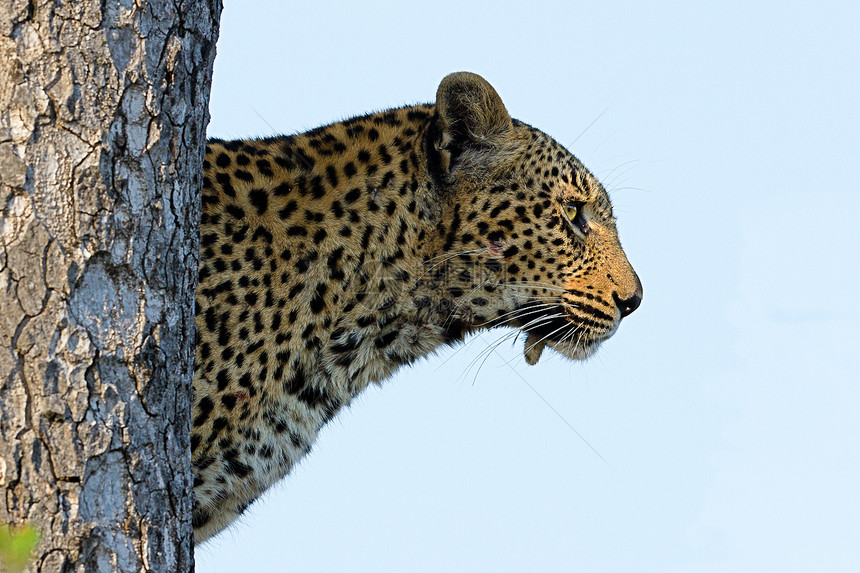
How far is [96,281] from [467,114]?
10.5 feet

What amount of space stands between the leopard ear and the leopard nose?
117 centimetres

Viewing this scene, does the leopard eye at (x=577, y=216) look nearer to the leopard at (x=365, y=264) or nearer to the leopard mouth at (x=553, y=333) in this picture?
the leopard at (x=365, y=264)

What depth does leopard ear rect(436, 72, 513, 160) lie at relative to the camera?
18.4 feet

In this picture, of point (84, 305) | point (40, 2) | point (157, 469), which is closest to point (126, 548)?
point (157, 469)

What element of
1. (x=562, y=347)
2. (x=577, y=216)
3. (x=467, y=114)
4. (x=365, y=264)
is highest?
(x=467, y=114)

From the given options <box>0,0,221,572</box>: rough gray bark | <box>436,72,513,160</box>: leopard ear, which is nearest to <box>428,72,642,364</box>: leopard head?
<box>436,72,513,160</box>: leopard ear

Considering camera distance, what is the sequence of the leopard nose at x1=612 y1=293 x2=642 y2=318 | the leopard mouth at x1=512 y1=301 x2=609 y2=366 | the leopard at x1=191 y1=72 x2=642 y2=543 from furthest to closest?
the leopard nose at x1=612 y1=293 x2=642 y2=318 < the leopard mouth at x1=512 y1=301 x2=609 y2=366 < the leopard at x1=191 y1=72 x2=642 y2=543

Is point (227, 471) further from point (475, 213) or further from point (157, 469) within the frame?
point (157, 469)

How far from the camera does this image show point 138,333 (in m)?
2.98

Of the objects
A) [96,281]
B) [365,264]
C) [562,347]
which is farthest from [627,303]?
[96,281]

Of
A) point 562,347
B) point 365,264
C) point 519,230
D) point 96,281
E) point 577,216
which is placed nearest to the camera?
point 96,281

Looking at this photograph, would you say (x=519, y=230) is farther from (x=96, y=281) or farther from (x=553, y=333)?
(x=96, y=281)

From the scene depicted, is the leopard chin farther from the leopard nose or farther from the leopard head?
the leopard nose

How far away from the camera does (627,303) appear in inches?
239
